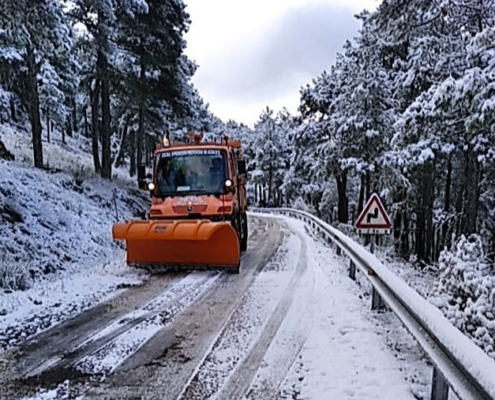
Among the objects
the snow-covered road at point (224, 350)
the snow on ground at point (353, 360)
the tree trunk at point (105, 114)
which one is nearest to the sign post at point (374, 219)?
the snow-covered road at point (224, 350)

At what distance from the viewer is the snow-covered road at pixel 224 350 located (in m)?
4.11

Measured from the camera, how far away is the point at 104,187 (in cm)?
1755

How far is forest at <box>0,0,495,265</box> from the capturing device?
406 inches

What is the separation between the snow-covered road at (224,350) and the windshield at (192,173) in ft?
10.4

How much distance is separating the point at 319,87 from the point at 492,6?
1912 cm

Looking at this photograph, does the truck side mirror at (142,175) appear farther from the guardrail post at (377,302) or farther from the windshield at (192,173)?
the guardrail post at (377,302)

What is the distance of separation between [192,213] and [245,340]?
530 centimetres

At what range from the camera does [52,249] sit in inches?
400

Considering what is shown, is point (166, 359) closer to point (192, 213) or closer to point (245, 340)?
point (245, 340)

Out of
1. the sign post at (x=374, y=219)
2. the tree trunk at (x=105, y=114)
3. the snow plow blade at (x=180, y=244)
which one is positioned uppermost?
the tree trunk at (x=105, y=114)

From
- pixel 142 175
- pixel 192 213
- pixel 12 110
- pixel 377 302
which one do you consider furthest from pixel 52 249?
pixel 12 110

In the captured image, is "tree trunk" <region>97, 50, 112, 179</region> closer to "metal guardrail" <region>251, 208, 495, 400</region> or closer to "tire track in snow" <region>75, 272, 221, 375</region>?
"tire track in snow" <region>75, 272, 221, 375</region>

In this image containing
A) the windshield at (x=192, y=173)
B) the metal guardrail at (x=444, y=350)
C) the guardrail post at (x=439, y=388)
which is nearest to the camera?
the metal guardrail at (x=444, y=350)

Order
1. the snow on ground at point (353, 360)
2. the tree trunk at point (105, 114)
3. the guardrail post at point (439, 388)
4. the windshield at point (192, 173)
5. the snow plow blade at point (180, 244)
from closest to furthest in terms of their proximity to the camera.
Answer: the guardrail post at point (439, 388), the snow on ground at point (353, 360), the snow plow blade at point (180, 244), the windshield at point (192, 173), the tree trunk at point (105, 114)
